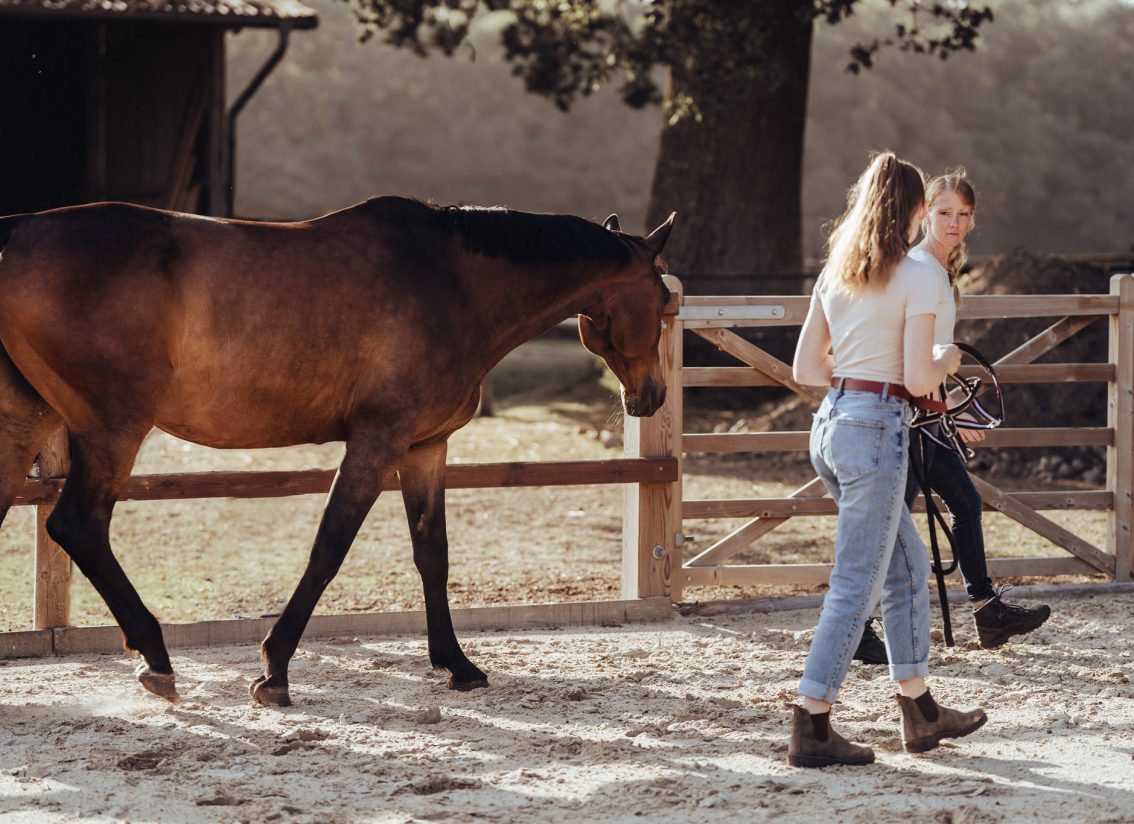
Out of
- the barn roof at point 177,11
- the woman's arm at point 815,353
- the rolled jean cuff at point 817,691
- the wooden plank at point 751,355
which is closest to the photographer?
the rolled jean cuff at point 817,691

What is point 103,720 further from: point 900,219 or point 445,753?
point 900,219

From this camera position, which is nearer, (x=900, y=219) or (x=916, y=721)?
(x=900, y=219)

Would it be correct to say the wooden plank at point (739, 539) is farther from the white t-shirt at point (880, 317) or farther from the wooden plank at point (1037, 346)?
the white t-shirt at point (880, 317)

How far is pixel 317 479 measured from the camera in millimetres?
5668

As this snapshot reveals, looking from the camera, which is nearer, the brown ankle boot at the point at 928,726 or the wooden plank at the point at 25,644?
the brown ankle boot at the point at 928,726

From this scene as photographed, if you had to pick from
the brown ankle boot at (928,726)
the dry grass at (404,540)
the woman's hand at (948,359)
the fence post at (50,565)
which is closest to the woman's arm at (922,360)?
the woman's hand at (948,359)

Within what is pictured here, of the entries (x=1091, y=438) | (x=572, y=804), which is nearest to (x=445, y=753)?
(x=572, y=804)

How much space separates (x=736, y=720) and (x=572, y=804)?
1.01 metres

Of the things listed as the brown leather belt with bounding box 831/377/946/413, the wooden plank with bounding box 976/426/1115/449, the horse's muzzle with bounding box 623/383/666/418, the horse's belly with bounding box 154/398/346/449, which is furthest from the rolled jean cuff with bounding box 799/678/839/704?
the wooden plank with bounding box 976/426/1115/449

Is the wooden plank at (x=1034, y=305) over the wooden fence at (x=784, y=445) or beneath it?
over

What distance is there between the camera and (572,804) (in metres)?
3.66

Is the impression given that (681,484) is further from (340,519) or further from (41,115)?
(41,115)

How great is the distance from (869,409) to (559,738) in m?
1.48

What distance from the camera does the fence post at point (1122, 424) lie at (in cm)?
650
